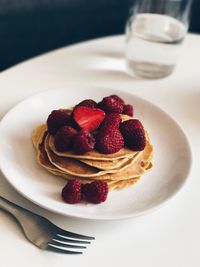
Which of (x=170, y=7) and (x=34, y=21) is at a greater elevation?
(x=170, y=7)

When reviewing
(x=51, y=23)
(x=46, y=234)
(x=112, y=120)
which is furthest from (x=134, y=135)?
(x=51, y=23)

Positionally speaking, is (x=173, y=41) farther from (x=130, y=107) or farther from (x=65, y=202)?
(x=65, y=202)

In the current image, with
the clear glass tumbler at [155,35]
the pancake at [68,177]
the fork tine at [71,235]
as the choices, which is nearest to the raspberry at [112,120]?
the pancake at [68,177]

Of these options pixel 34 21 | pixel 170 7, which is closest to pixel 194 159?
pixel 170 7

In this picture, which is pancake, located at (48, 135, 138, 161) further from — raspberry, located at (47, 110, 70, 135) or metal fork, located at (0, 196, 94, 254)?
metal fork, located at (0, 196, 94, 254)

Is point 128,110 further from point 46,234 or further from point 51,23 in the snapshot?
point 51,23

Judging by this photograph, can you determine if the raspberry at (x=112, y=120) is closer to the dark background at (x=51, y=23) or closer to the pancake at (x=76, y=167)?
the pancake at (x=76, y=167)

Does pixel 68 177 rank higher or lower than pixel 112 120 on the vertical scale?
lower
